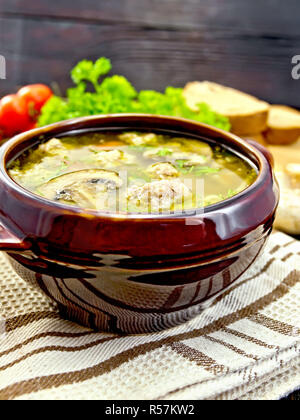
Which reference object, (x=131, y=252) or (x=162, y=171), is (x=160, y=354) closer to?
(x=131, y=252)

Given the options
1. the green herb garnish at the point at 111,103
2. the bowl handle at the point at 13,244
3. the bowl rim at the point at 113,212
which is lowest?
the green herb garnish at the point at 111,103

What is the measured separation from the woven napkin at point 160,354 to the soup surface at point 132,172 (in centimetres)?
33

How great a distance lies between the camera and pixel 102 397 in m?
1.27

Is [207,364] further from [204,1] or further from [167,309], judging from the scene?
[204,1]

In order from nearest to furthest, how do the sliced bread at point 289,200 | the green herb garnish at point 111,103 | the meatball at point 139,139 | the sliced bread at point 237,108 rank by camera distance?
1. the meatball at point 139,139
2. the sliced bread at point 289,200
3. the green herb garnish at point 111,103
4. the sliced bread at point 237,108

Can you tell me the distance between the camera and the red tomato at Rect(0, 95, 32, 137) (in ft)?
10.7

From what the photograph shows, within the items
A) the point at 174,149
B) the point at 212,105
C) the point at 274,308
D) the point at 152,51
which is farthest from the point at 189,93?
the point at 274,308

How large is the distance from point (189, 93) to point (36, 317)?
2198mm

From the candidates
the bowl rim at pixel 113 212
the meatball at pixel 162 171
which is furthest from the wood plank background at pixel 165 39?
the meatball at pixel 162 171

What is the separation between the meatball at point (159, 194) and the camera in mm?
1460

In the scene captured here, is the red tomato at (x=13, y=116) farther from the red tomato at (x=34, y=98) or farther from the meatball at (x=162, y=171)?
the meatball at (x=162, y=171)

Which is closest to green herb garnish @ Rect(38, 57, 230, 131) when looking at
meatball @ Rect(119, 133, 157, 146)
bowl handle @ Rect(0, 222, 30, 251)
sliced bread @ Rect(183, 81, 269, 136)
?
sliced bread @ Rect(183, 81, 269, 136)

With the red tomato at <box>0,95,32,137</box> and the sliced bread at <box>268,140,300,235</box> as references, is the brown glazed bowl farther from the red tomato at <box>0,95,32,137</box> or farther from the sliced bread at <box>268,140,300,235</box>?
the red tomato at <box>0,95,32,137</box>

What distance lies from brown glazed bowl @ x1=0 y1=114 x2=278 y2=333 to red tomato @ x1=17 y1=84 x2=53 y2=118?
1997mm
